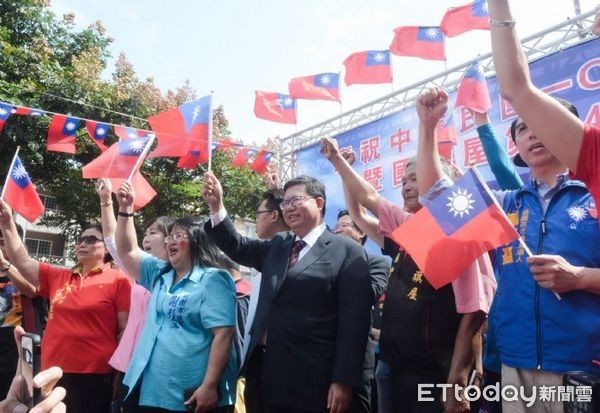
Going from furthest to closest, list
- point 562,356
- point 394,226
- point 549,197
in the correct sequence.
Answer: point 394,226 → point 549,197 → point 562,356

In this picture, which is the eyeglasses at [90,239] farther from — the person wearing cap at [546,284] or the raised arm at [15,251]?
the person wearing cap at [546,284]

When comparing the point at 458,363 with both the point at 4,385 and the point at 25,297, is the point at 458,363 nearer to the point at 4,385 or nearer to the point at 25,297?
the point at 25,297

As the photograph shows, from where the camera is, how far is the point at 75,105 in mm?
10242

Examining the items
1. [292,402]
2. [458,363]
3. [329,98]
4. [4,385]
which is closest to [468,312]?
[458,363]

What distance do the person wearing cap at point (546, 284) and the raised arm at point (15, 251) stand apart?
120 inches

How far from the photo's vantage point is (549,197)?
192cm

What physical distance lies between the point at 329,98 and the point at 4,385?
4.59m

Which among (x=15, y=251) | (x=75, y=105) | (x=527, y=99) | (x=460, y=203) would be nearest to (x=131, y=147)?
(x=15, y=251)

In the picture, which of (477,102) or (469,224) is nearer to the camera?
(469,224)

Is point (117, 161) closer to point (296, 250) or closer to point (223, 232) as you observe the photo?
point (223, 232)

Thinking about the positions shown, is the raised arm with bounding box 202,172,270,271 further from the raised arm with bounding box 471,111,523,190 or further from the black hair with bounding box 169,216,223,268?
the raised arm with bounding box 471,111,523,190

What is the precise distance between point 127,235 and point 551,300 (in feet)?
7.41

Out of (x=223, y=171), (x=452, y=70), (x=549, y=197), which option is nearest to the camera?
(x=549, y=197)

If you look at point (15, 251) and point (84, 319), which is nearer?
point (84, 319)
